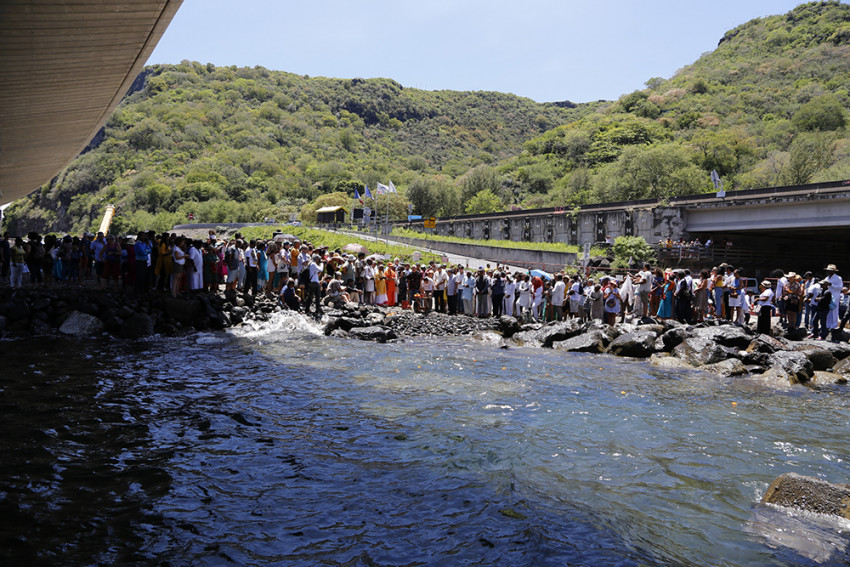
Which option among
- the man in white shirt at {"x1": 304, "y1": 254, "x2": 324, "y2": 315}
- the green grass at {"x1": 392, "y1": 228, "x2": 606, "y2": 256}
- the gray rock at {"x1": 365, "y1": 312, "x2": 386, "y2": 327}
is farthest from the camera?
the green grass at {"x1": 392, "y1": 228, "x2": 606, "y2": 256}

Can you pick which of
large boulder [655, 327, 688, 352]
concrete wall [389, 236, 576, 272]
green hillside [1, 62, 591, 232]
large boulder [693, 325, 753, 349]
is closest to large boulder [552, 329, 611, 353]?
large boulder [655, 327, 688, 352]

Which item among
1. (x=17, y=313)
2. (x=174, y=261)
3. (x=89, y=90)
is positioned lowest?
(x=17, y=313)

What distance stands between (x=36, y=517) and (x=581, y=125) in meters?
110

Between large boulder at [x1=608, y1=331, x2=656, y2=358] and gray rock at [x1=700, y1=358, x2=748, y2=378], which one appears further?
large boulder at [x1=608, y1=331, x2=656, y2=358]

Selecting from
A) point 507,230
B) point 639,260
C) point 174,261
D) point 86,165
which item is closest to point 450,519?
point 174,261

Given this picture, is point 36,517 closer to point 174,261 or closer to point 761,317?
point 174,261

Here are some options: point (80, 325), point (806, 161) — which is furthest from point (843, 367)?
point (806, 161)

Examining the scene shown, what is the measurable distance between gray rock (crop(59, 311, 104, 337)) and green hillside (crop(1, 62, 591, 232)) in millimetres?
60626

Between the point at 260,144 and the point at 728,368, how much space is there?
128921mm

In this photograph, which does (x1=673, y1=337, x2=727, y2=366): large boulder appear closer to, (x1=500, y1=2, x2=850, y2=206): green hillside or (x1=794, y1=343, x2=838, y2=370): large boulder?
(x1=794, y1=343, x2=838, y2=370): large boulder

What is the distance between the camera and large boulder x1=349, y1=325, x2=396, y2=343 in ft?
55.9

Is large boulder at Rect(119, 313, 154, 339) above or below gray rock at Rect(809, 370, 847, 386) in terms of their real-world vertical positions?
above

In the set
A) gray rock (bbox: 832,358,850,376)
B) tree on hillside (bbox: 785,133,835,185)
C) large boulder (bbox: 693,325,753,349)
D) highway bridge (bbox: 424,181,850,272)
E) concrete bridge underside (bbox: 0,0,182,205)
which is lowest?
gray rock (bbox: 832,358,850,376)

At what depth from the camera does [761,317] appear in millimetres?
15867
